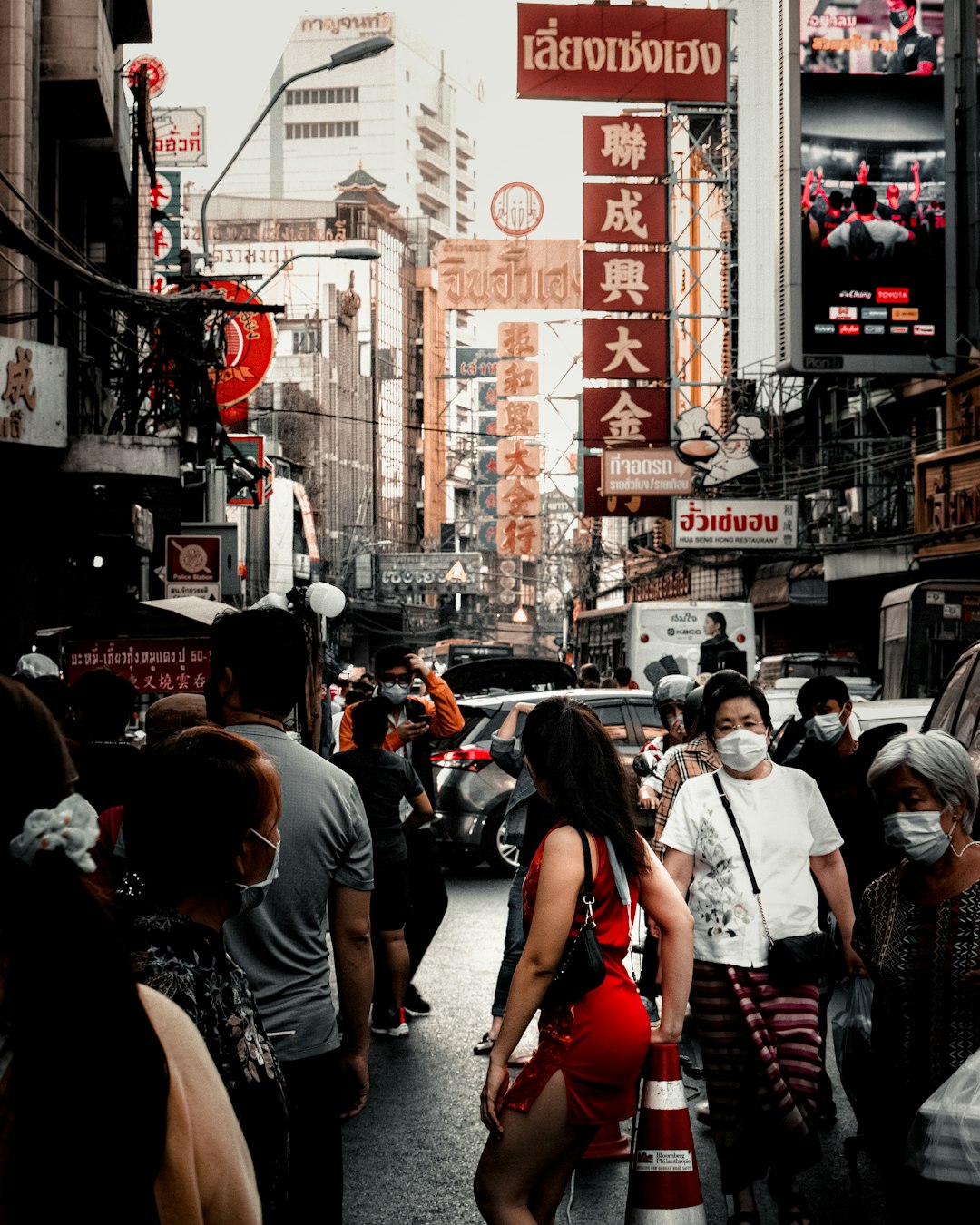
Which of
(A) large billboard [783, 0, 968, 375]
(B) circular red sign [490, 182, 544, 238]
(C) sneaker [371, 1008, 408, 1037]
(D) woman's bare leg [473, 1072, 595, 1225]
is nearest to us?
(D) woman's bare leg [473, 1072, 595, 1225]

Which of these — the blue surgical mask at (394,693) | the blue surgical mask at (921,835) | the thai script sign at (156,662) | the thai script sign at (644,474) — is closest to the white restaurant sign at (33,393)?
the thai script sign at (156,662)

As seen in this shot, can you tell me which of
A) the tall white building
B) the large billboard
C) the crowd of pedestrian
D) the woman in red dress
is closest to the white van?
the large billboard

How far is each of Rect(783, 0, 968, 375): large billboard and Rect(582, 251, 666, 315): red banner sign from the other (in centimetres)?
842

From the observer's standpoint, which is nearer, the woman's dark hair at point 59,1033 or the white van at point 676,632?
the woman's dark hair at point 59,1033

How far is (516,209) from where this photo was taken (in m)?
72.7

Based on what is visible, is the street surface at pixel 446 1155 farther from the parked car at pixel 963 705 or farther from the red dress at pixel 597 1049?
the parked car at pixel 963 705

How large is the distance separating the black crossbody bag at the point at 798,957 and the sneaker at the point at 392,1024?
3.55 metres

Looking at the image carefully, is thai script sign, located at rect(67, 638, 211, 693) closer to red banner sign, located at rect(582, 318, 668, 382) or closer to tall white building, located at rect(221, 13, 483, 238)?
red banner sign, located at rect(582, 318, 668, 382)

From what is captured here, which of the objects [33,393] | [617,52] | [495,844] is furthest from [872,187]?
[33,393]

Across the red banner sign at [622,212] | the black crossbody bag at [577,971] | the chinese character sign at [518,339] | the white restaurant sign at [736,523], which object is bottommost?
the black crossbody bag at [577,971]

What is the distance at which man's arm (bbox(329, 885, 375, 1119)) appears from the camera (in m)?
4.27

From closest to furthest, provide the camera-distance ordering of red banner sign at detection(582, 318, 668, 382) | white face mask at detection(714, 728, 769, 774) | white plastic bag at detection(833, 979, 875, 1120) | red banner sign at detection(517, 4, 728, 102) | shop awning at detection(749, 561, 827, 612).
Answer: white plastic bag at detection(833, 979, 875, 1120), white face mask at detection(714, 728, 769, 774), red banner sign at detection(582, 318, 668, 382), red banner sign at detection(517, 4, 728, 102), shop awning at detection(749, 561, 827, 612)

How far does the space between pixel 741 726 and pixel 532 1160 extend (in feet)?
6.90

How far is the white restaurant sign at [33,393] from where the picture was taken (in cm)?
1470
